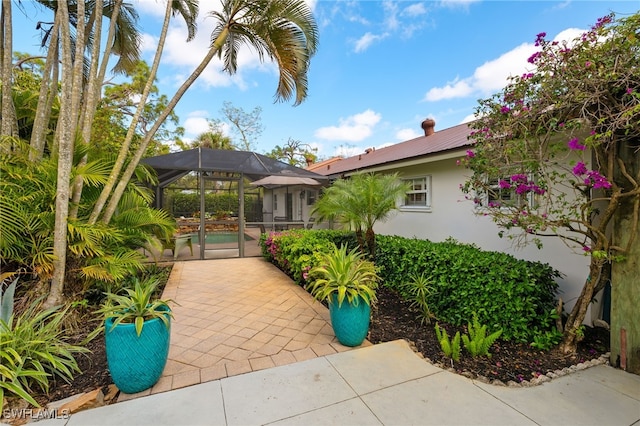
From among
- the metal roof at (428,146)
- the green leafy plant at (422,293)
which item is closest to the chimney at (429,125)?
the metal roof at (428,146)

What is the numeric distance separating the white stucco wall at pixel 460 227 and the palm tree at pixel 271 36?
155 inches

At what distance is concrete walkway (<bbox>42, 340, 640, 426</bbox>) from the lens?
2100 mm

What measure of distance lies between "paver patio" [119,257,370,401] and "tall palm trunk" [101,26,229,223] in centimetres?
187

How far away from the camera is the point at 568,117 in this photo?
2.98m

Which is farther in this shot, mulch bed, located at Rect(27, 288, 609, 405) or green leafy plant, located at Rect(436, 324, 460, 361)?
green leafy plant, located at Rect(436, 324, 460, 361)

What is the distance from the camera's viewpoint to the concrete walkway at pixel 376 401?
2100 millimetres

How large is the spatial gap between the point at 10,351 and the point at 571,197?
6.67 m

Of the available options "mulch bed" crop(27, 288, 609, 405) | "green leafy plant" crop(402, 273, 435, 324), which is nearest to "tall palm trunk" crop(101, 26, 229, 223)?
"mulch bed" crop(27, 288, 609, 405)

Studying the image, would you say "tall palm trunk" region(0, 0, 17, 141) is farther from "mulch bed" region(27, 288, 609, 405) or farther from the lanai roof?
the lanai roof

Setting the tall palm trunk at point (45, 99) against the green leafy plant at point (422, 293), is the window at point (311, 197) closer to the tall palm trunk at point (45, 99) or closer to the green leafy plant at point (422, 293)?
the green leafy plant at point (422, 293)

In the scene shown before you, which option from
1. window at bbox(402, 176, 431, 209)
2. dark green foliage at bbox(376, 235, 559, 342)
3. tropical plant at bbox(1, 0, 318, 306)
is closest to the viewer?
dark green foliage at bbox(376, 235, 559, 342)

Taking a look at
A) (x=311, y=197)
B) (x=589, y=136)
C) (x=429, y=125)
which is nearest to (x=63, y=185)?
(x=589, y=136)

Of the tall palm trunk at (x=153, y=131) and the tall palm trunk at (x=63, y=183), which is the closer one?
the tall palm trunk at (x=63, y=183)

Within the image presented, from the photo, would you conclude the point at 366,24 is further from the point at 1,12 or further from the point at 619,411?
the point at 619,411
